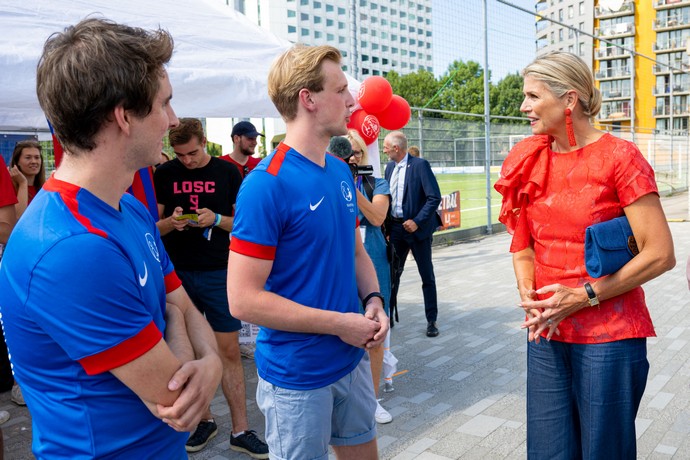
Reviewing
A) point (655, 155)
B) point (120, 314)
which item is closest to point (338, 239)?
point (120, 314)

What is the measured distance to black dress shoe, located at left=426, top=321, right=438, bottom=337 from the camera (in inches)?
239

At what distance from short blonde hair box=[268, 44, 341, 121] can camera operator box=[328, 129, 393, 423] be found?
1597mm

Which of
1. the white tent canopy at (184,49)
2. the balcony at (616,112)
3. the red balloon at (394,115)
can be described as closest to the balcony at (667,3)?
the balcony at (616,112)

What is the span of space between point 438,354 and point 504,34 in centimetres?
941

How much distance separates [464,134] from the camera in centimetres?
1340

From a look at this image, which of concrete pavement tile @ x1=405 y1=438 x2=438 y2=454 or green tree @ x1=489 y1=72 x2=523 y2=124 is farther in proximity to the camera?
green tree @ x1=489 y1=72 x2=523 y2=124

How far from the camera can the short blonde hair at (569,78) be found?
221 centimetres

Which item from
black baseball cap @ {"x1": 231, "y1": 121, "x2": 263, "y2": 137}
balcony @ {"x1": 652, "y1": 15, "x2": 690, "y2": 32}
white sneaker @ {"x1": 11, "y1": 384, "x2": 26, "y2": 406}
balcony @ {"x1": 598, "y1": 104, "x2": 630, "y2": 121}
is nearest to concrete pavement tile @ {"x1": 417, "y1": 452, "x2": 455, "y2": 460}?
white sneaker @ {"x1": 11, "y1": 384, "x2": 26, "y2": 406}

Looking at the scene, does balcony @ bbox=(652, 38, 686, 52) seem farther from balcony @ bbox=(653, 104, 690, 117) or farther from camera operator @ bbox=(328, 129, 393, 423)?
camera operator @ bbox=(328, 129, 393, 423)

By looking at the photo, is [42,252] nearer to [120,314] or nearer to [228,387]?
[120,314]

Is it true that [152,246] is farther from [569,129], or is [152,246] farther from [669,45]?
[669,45]

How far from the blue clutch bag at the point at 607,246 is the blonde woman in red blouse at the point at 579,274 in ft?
0.12

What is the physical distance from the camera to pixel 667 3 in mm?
59781

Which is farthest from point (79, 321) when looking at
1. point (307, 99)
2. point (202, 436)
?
point (202, 436)
